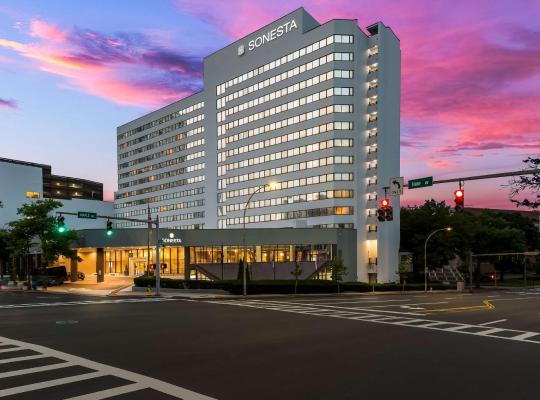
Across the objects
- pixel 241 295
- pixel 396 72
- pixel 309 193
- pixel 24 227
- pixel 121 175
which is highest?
pixel 396 72

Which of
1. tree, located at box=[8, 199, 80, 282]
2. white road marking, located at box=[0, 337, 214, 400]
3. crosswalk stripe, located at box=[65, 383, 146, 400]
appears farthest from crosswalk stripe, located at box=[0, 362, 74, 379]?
tree, located at box=[8, 199, 80, 282]

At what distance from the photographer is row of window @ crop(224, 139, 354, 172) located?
99.1 metres

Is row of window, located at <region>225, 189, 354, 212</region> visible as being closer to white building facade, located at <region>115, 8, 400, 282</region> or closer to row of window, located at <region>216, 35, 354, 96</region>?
white building facade, located at <region>115, 8, 400, 282</region>

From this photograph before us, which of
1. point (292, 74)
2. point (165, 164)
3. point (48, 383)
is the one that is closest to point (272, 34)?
point (292, 74)

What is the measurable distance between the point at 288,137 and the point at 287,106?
21.9 feet

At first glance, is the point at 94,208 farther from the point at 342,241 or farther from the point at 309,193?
the point at 342,241

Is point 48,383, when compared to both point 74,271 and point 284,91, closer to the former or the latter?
point 74,271

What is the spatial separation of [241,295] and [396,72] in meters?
70.7

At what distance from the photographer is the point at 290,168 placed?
358 ft

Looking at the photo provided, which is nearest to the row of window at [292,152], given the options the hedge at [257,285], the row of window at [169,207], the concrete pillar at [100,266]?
the row of window at [169,207]

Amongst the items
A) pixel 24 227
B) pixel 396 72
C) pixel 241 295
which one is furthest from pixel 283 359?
pixel 396 72

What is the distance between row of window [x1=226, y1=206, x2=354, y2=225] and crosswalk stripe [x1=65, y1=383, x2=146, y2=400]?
8886 cm

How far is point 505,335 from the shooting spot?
21.3 m

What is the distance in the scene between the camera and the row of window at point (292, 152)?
99.1 meters
